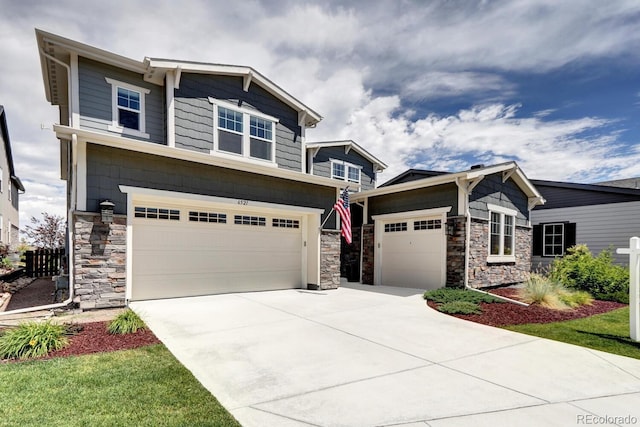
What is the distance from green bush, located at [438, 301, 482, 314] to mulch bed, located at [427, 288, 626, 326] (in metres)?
0.13

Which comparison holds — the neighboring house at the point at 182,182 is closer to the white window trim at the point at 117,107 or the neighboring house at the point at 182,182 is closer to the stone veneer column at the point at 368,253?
the white window trim at the point at 117,107

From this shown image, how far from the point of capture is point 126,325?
5352 millimetres

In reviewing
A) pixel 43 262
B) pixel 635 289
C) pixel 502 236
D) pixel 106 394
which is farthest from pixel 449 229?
pixel 43 262

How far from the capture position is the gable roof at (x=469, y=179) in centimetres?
999

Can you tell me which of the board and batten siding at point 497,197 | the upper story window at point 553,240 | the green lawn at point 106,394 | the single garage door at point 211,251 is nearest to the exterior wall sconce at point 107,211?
the single garage door at point 211,251

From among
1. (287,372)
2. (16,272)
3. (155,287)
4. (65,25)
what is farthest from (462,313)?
(16,272)

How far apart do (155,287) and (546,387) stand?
7.94m

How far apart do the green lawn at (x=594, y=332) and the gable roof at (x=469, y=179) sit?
4584 millimetres

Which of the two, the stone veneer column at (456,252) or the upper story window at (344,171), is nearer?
the stone veneer column at (456,252)

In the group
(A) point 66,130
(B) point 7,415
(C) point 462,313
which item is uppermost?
(A) point 66,130

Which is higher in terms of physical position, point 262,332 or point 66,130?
point 66,130

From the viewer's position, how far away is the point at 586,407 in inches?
125

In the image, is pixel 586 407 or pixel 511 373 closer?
pixel 586 407

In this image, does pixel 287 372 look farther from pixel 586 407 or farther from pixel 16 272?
pixel 16 272
